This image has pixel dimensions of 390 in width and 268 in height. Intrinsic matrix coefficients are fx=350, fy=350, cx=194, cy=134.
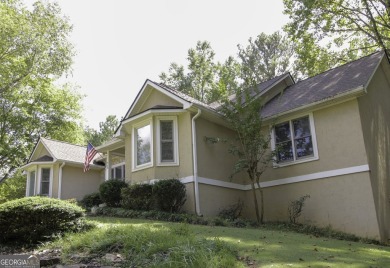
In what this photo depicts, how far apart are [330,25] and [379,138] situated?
334 inches

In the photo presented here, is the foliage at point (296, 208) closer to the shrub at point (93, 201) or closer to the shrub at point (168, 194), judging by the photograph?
the shrub at point (168, 194)

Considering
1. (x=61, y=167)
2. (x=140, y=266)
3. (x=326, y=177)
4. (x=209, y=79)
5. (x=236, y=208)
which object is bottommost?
(x=140, y=266)

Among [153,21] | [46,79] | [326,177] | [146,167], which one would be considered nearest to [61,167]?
[46,79]

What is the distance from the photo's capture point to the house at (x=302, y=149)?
1146cm

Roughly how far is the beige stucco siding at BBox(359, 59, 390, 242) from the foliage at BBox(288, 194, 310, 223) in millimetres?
2206

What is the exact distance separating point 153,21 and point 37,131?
66.3 ft

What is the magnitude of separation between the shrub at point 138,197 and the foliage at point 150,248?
16.9ft

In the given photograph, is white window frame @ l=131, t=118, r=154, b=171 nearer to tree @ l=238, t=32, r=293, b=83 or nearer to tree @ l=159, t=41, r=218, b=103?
tree @ l=238, t=32, r=293, b=83

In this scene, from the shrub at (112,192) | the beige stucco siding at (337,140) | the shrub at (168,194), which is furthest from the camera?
the shrub at (112,192)

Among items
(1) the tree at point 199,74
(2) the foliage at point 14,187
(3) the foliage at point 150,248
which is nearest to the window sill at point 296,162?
(3) the foliage at point 150,248

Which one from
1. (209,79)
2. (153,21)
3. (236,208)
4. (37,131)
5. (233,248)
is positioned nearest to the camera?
(233,248)

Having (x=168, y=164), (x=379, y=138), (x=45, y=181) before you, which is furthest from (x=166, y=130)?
Answer: (x=45, y=181)

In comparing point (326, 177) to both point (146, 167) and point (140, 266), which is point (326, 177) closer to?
point (146, 167)

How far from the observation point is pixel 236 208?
13.5 meters
